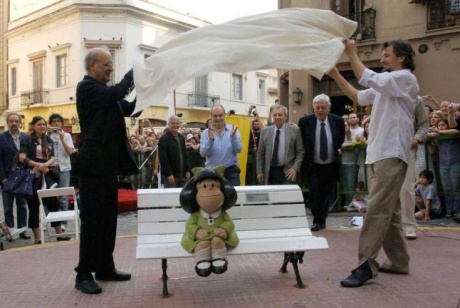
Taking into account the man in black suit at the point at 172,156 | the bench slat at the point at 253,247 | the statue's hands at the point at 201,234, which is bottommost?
the bench slat at the point at 253,247

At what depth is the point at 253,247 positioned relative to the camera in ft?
15.8

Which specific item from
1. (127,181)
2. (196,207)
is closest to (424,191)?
(196,207)

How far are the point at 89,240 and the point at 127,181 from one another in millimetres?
10206

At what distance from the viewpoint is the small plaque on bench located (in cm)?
532

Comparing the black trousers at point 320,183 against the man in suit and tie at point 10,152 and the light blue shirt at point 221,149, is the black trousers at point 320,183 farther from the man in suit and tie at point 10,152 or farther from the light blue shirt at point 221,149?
the man in suit and tie at point 10,152

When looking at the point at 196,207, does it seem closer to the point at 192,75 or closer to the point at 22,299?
the point at 192,75

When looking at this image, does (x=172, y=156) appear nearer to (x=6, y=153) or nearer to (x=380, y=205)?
(x=6, y=153)

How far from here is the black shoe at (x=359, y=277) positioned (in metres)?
5.01

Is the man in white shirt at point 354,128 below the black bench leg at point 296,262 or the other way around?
the other way around

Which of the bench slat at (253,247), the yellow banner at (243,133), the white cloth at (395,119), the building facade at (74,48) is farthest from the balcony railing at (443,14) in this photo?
the building facade at (74,48)

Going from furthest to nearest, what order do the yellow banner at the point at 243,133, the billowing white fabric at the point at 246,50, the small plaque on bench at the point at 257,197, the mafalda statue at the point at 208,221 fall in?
the yellow banner at the point at 243,133
the small plaque on bench at the point at 257,197
the mafalda statue at the point at 208,221
the billowing white fabric at the point at 246,50

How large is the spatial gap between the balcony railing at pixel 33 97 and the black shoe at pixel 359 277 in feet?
107

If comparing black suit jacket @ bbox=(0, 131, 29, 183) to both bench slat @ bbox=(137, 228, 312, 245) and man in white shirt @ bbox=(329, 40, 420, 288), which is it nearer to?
bench slat @ bbox=(137, 228, 312, 245)

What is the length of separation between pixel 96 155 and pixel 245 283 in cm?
192
